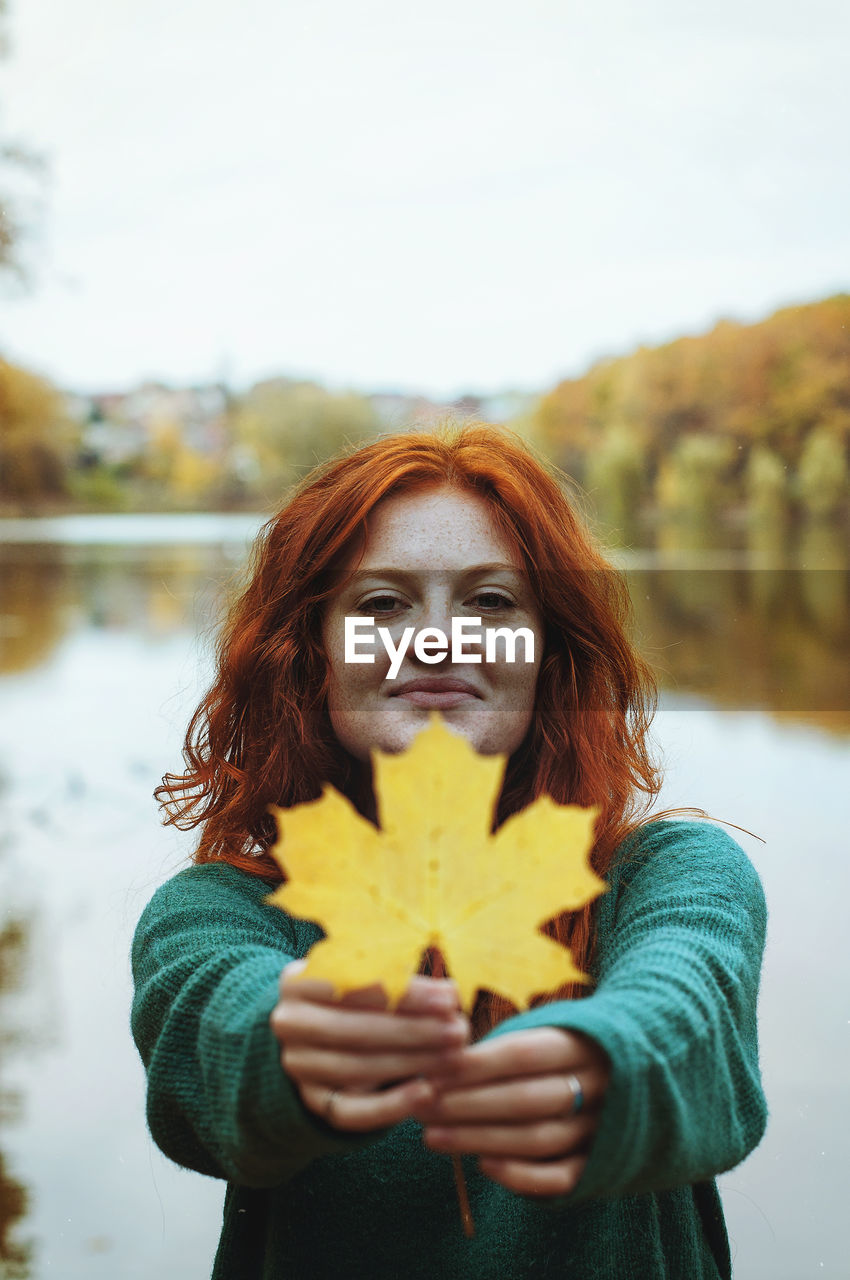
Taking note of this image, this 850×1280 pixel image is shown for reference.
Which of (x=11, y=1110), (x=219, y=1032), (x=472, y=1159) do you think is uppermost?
(x=219, y=1032)

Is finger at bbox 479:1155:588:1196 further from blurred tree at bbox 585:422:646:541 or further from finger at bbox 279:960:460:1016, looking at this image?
blurred tree at bbox 585:422:646:541

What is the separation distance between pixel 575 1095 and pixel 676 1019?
0.14 ft

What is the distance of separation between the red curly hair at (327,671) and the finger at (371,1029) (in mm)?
141

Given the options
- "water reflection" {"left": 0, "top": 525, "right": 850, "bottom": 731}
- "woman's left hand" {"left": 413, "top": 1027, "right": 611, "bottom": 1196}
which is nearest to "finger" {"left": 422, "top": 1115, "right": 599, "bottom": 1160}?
"woman's left hand" {"left": 413, "top": 1027, "right": 611, "bottom": 1196}

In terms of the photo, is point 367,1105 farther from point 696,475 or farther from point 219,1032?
point 696,475

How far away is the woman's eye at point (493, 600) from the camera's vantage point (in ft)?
1.28

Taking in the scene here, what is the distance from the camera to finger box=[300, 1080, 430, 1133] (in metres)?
0.27

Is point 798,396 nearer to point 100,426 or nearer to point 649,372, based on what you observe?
point 649,372

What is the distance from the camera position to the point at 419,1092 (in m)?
0.27

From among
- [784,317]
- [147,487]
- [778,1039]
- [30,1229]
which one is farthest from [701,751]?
[30,1229]

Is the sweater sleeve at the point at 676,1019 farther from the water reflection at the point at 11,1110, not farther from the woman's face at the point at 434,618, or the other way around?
the water reflection at the point at 11,1110

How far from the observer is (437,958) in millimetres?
392

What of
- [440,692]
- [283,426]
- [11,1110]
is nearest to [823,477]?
[283,426]

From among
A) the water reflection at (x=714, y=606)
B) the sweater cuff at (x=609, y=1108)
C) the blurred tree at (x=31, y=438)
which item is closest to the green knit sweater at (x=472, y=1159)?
the sweater cuff at (x=609, y=1108)
